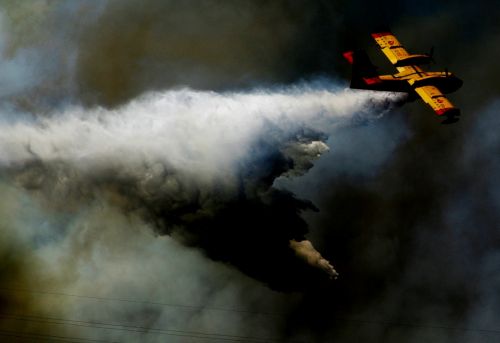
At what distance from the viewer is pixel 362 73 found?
282 feet

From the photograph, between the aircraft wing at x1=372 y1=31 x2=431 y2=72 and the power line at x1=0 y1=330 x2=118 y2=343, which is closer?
the aircraft wing at x1=372 y1=31 x2=431 y2=72

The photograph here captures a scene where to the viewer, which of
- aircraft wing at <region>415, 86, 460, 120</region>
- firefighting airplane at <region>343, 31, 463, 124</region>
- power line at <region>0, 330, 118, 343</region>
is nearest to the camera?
aircraft wing at <region>415, 86, 460, 120</region>

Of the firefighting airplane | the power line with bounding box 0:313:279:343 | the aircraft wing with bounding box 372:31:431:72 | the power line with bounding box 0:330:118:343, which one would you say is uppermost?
the aircraft wing with bounding box 372:31:431:72

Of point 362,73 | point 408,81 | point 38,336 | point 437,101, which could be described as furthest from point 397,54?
point 38,336

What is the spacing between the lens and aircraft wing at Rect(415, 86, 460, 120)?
82312mm

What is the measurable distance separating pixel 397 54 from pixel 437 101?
11.9 metres

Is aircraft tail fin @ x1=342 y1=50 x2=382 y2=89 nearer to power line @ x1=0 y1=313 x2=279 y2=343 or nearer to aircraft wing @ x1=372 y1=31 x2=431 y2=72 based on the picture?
aircraft wing @ x1=372 y1=31 x2=431 y2=72

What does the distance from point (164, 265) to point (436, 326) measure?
58.9m

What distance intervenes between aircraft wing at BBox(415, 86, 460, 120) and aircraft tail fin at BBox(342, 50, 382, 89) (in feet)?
16.0

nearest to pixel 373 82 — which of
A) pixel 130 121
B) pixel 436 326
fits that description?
pixel 130 121

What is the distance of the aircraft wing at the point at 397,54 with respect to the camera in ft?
292

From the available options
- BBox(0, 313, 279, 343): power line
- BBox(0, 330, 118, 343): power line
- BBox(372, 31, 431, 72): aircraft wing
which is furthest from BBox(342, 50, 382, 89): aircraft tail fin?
BBox(0, 330, 118, 343): power line

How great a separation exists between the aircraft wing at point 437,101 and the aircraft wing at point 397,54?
4.64 metres

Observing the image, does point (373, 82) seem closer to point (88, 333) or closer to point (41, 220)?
point (41, 220)
